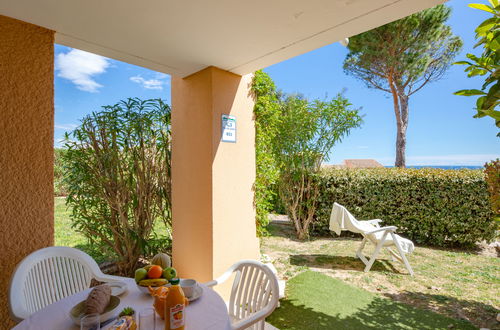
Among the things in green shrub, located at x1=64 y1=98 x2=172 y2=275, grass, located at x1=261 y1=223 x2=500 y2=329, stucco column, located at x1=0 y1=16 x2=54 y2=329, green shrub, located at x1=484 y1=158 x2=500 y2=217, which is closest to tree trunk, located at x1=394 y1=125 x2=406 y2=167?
grass, located at x1=261 y1=223 x2=500 y2=329

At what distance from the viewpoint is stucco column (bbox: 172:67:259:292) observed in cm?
267

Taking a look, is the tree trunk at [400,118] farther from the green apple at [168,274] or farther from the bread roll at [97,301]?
the bread roll at [97,301]

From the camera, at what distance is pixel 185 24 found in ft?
6.21

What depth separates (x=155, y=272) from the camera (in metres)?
1.44

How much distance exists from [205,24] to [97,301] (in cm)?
187

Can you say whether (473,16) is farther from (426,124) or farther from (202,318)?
(202,318)

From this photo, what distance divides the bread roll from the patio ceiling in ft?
5.62

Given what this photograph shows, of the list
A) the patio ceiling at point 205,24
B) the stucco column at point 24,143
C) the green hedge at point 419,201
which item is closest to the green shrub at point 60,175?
the stucco column at point 24,143

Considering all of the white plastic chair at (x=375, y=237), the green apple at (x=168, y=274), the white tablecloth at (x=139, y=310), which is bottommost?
the white plastic chair at (x=375, y=237)

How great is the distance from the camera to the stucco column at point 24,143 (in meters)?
1.75

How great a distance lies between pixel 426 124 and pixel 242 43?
5167cm

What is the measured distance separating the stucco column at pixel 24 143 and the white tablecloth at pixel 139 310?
770 mm

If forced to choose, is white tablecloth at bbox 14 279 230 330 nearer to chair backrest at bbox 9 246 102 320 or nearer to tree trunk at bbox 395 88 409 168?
chair backrest at bbox 9 246 102 320

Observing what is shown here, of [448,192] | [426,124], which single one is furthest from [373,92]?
[426,124]
